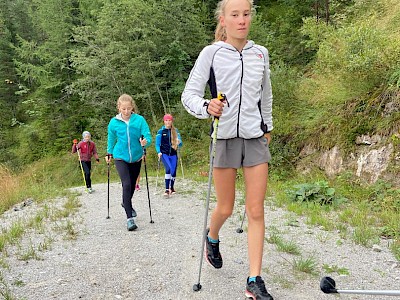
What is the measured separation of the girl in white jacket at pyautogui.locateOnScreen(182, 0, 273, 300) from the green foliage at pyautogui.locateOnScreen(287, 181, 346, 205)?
4.66 metres

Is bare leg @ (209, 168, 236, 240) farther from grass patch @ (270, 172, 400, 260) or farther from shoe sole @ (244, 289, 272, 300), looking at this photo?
grass patch @ (270, 172, 400, 260)

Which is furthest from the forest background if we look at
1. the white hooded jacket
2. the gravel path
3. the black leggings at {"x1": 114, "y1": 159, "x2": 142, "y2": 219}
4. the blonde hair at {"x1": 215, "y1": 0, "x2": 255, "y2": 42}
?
the blonde hair at {"x1": 215, "y1": 0, "x2": 255, "y2": 42}

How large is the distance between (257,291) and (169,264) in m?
1.55

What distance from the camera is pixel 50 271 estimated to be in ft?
14.3

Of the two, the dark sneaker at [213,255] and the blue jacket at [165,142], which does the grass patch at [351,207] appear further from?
the blue jacket at [165,142]

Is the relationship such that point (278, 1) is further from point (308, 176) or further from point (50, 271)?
point (50, 271)

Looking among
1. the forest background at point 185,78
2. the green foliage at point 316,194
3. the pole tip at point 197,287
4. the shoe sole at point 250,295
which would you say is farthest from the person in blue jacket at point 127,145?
the green foliage at point 316,194

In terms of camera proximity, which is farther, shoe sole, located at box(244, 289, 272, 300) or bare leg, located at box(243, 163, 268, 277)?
bare leg, located at box(243, 163, 268, 277)

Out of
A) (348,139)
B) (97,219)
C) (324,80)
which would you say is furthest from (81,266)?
(324,80)

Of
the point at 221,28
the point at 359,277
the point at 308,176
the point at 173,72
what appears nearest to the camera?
the point at 221,28

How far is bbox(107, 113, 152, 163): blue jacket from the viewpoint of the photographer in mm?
6184

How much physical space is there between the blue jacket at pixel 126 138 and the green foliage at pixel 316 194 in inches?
140

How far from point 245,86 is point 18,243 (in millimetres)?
4084

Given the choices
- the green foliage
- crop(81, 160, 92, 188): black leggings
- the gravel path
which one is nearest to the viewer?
the gravel path
